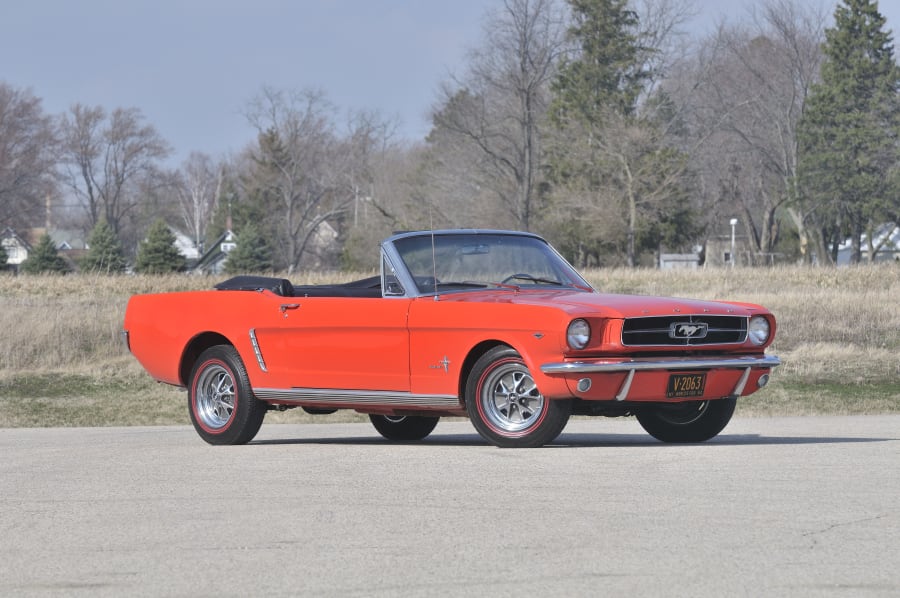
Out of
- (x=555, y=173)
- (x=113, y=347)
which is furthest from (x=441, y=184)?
(x=113, y=347)

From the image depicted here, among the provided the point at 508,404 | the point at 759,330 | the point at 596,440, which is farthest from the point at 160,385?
the point at 759,330

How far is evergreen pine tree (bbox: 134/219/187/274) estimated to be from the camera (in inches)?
2908

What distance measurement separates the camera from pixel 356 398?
402 inches

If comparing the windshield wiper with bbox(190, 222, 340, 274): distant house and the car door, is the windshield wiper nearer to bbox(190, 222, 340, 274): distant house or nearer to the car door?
the car door

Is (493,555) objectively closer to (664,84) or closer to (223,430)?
(223,430)

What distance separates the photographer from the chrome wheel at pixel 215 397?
11047 millimetres

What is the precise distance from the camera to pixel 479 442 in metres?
11.0

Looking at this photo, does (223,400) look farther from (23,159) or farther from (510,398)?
(23,159)

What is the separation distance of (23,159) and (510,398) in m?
86.0

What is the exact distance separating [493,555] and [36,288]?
3640cm

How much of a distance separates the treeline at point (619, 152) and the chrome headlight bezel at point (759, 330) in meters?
53.2

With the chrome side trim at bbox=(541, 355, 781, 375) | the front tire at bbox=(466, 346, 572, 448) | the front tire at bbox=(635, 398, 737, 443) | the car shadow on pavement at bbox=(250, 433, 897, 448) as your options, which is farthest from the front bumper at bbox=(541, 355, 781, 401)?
the car shadow on pavement at bbox=(250, 433, 897, 448)

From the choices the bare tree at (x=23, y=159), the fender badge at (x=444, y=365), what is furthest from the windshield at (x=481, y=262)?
the bare tree at (x=23, y=159)

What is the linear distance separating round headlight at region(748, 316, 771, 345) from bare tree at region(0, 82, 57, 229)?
274ft
